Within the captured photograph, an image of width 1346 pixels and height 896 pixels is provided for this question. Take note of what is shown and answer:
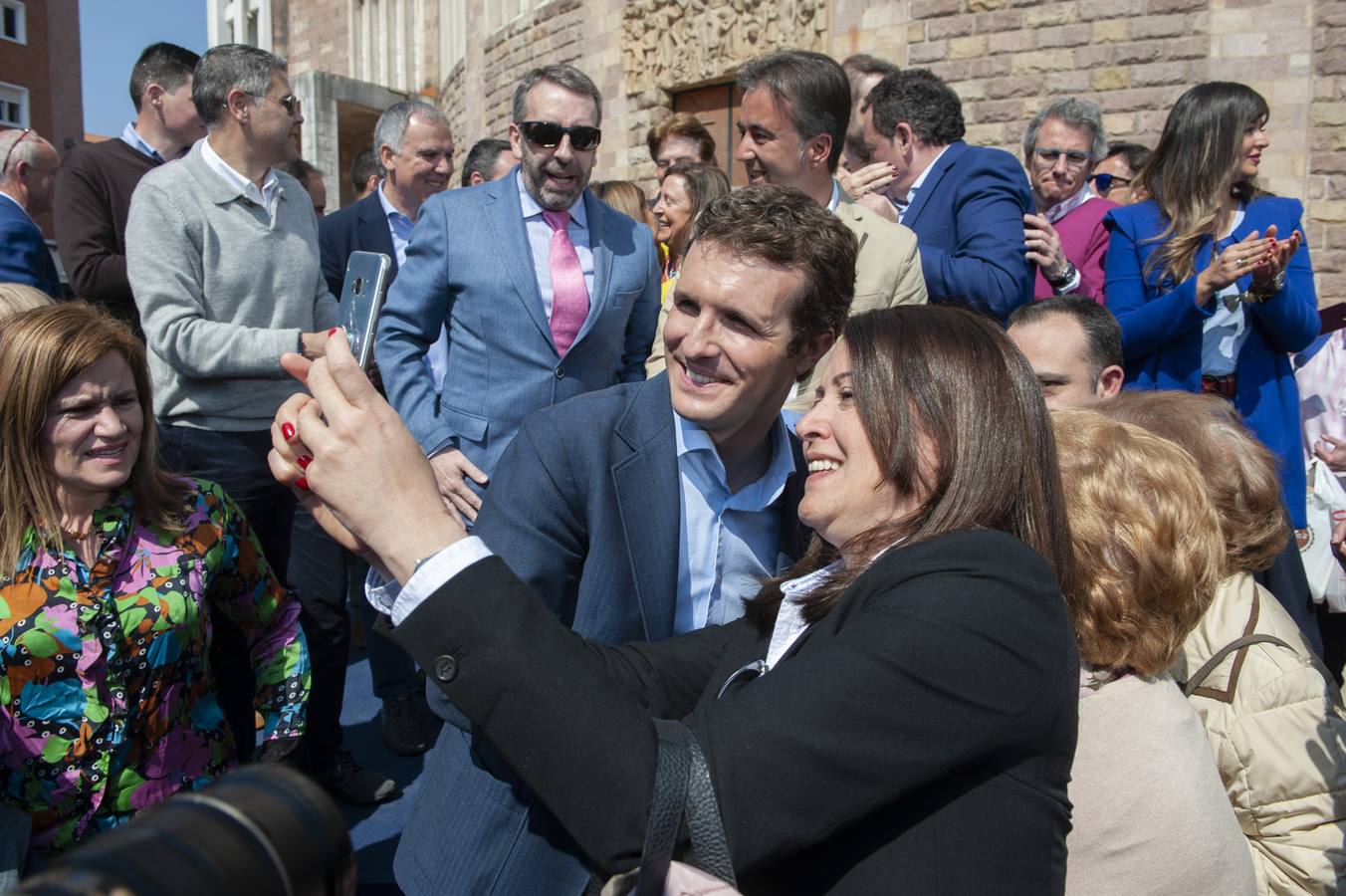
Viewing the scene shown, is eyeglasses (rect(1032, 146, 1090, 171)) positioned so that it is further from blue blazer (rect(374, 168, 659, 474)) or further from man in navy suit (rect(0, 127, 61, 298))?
man in navy suit (rect(0, 127, 61, 298))

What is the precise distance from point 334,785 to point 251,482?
3.76ft

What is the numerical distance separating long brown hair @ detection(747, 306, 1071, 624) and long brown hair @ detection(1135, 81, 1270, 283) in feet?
8.34

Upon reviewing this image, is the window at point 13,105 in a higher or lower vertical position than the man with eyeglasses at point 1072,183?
higher

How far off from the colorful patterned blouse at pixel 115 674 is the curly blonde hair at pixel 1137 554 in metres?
1.87

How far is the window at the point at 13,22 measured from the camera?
36312 mm

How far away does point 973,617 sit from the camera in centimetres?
126

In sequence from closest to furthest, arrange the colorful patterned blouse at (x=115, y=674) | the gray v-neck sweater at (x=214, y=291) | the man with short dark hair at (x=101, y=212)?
1. the colorful patterned blouse at (x=115, y=674)
2. the gray v-neck sweater at (x=214, y=291)
3. the man with short dark hair at (x=101, y=212)

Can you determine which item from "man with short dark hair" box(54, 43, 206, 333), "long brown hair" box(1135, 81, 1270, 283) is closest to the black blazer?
"long brown hair" box(1135, 81, 1270, 283)

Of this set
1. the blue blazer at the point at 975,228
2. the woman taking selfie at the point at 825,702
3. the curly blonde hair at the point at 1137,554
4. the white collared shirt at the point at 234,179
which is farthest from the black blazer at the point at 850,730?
the white collared shirt at the point at 234,179

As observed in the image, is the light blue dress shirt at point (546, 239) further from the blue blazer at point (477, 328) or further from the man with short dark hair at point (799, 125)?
the man with short dark hair at point (799, 125)

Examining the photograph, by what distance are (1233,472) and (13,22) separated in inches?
1759

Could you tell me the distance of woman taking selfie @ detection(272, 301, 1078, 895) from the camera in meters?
1.20

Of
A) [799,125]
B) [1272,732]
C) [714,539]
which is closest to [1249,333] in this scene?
[799,125]

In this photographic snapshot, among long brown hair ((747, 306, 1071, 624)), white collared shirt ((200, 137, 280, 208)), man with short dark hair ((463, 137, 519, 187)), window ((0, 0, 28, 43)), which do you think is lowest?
long brown hair ((747, 306, 1071, 624))
